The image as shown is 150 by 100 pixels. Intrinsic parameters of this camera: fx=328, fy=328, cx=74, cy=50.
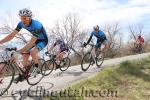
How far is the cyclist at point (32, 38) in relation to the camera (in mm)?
8906

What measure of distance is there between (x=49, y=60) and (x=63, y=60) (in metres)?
1.35

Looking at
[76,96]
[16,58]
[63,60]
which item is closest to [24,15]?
[16,58]

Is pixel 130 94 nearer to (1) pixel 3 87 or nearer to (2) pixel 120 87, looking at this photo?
(2) pixel 120 87

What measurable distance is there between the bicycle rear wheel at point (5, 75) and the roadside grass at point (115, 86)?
1497 millimetres

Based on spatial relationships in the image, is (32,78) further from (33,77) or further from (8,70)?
(8,70)

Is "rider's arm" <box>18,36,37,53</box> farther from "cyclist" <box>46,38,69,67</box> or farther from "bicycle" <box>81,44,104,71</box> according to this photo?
"bicycle" <box>81,44,104,71</box>

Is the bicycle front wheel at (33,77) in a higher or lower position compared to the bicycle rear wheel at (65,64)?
lower

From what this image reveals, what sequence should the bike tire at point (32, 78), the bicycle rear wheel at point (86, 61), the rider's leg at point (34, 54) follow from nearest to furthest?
1. the rider's leg at point (34, 54)
2. the bike tire at point (32, 78)
3. the bicycle rear wheel at point (86, 61)

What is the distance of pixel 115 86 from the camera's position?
10.3m

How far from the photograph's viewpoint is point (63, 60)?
1441 centimetres

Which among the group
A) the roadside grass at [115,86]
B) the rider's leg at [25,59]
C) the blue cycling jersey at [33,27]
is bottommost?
the roadside grass at [115,86]

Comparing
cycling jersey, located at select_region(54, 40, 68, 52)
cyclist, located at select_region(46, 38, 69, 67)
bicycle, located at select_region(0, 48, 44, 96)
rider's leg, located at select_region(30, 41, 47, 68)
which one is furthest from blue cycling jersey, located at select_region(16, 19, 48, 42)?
cycling jersey, located at select_region(54, 40, 68, 52)

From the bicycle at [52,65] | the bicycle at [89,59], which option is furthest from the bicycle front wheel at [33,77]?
the bicycle at [89,59]

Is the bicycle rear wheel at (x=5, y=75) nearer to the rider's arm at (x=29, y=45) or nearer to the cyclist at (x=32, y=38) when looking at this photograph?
the cyclist at (x=32, y=38)
